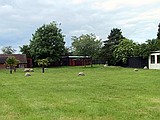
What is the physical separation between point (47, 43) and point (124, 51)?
1488cm

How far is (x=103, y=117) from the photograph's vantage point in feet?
26.1

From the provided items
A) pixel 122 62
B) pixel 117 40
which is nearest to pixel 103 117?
pixel 122 62

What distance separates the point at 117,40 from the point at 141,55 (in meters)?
17.2

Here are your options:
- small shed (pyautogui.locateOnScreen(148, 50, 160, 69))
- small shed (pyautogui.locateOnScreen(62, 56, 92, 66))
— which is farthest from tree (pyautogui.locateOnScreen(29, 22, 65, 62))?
small shed (pyautogui.locateOnScreen(148, 50, 160, 69))

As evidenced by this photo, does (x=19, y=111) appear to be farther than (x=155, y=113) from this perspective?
Yes

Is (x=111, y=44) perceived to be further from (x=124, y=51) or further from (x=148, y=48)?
(x=148, y=48)

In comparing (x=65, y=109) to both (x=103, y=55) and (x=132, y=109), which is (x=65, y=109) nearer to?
(x=132, y=109)

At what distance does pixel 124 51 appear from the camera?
52688mm

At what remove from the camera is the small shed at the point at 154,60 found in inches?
1687

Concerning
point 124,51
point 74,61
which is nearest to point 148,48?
point 124,51

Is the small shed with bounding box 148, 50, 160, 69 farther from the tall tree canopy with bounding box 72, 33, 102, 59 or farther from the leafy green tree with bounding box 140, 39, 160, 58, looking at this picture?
the tall tree canopy with bounding box 72, 33, 102, 59

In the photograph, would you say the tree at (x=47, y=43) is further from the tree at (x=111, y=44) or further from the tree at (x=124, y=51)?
the tree at (x=124, y=51)

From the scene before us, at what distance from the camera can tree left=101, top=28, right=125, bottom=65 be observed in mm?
58250

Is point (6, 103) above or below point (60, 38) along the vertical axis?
below
